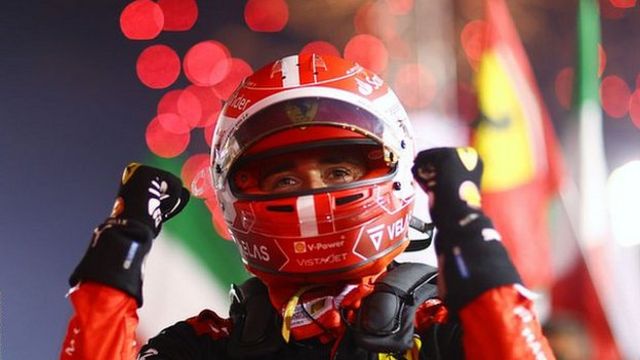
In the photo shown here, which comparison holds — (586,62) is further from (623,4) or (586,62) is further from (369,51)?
(369,51)

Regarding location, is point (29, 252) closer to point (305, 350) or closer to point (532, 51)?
point (305, 350)

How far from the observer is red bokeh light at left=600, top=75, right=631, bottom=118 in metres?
1.92

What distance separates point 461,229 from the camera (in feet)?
2.71

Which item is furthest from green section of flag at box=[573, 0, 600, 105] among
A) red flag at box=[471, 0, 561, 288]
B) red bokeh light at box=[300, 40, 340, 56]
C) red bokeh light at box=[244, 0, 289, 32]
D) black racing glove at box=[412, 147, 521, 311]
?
black racing glove at box=[412, 147, 521, 311]

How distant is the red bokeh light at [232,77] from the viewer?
73.4 inches

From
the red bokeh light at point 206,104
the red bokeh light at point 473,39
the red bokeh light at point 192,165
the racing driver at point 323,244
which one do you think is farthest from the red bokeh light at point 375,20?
the racing driver at point 323,244

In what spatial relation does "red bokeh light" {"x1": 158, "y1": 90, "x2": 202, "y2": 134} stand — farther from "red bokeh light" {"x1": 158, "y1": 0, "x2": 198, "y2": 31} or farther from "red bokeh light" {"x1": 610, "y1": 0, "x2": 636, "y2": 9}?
"red bokeh light" {"x1": 610, "y1": 0, "x2": 636, "y2": 9}

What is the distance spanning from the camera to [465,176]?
0.86m

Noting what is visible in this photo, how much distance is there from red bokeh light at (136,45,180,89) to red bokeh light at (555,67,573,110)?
100cm

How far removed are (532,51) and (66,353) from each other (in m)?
1.46

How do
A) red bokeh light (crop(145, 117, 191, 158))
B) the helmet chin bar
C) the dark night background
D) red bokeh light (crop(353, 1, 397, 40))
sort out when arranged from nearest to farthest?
the helmet chin bar, the dark night background, red bokeh light (crop(145, 117, 191, 158)), red bokeh light (crop(353, 1, 397, 40))

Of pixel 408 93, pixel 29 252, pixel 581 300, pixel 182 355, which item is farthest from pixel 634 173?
pixel 29 252

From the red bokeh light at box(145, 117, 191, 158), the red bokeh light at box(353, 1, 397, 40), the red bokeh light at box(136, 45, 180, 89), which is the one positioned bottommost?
the red bokeh light at box(145, 117, 191, 158)

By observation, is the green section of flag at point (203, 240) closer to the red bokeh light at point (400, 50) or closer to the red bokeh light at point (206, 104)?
the red bokeh light at point (206, 104)
